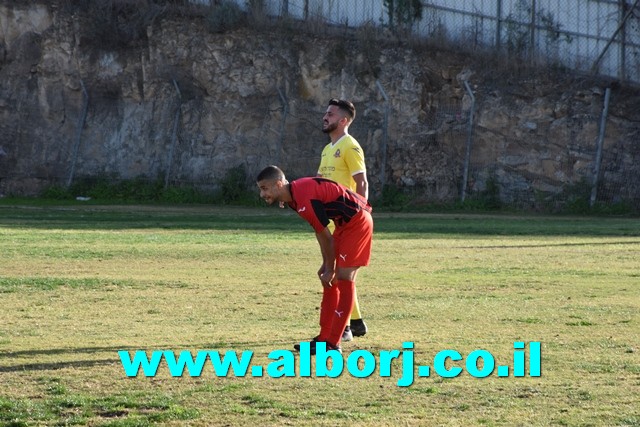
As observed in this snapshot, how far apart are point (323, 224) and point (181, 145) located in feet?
102

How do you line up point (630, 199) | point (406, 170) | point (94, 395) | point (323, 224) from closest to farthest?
point (94, 395) → point (323, 224) → point (630, 199) → point (406, 170)

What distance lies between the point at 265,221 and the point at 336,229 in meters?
20.0

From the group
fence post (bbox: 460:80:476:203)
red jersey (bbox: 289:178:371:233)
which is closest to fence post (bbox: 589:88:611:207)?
fence post (bbox: 460:80:476:203)

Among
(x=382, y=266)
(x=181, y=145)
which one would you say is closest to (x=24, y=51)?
(x=181, y=145)

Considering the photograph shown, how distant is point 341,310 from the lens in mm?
9242

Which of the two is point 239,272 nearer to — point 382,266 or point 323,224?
point 382,266

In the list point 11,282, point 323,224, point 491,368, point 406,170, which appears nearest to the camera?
point 491,368

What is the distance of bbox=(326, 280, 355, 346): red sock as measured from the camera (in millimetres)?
9133

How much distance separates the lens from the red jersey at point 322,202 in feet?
29.7

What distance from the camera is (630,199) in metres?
35.7

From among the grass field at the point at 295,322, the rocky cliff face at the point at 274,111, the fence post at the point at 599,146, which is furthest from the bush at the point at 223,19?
the grass field at the point at 295,322

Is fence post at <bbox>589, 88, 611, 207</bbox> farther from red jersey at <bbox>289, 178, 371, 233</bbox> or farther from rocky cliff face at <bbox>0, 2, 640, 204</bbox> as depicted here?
red jersey at <bbox>289, 178, 371, 233</bbox>

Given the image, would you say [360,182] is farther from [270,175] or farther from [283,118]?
[283,118]

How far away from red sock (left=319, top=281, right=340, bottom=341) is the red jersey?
1.73 ft
